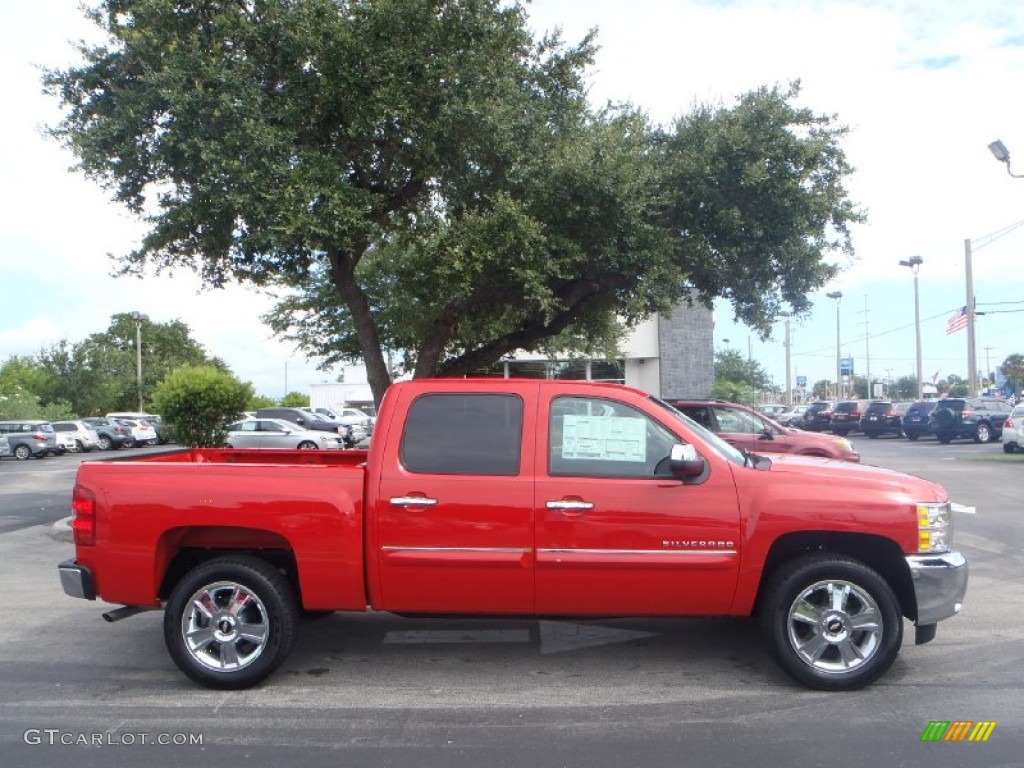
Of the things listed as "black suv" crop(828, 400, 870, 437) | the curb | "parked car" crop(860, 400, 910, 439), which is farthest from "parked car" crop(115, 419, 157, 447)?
the curb

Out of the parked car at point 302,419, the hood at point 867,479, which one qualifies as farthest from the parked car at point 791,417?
the hood at point 867,479

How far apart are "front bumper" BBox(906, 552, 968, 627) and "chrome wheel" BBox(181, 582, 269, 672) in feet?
12.9

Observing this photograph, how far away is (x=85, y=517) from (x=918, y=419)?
34.8 meters

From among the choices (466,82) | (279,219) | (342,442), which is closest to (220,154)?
(279,219)

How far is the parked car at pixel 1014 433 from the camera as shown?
26328mm

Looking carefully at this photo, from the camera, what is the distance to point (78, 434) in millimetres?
40844

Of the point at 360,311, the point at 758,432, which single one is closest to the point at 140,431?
the point at 360,311

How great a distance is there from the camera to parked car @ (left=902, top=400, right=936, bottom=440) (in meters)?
35.2

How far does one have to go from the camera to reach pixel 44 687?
592 centimetres

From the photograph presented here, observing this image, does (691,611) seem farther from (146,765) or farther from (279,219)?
(279,219)

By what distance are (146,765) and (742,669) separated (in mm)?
3622

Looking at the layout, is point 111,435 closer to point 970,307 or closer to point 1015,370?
point 970,307

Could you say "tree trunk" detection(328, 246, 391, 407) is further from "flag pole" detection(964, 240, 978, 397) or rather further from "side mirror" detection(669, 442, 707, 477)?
"flag pole" detection(964, 240, 978, 397)

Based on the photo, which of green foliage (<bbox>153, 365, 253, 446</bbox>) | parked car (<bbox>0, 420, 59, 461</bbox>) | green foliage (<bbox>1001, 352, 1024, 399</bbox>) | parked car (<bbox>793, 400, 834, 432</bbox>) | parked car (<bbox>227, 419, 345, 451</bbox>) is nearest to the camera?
green foliage (<bbox>153, 365, 253, 446</bbox>)
